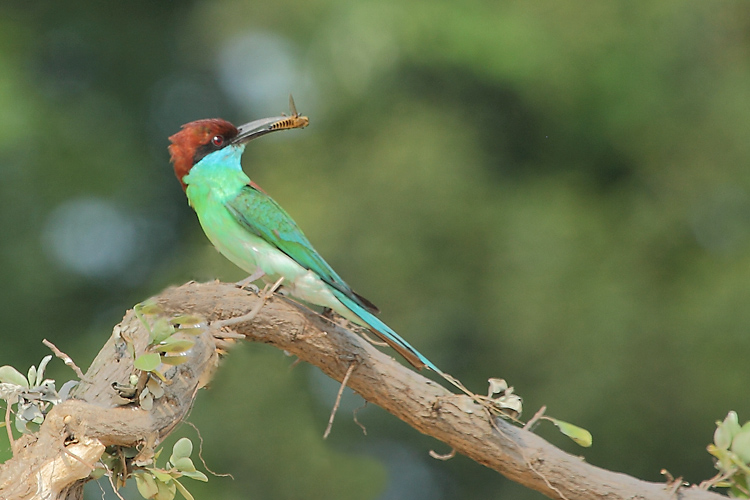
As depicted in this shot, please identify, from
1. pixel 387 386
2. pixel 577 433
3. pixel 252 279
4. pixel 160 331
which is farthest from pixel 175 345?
pixel 577 433

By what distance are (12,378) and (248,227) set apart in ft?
3.50

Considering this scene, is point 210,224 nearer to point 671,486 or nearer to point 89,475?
point 89,475

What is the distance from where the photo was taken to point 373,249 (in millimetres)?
5062

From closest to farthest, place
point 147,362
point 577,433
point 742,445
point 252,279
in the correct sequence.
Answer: point 147,362, point 742,445, point 577,433, point 252,279

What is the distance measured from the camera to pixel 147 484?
6.53ft

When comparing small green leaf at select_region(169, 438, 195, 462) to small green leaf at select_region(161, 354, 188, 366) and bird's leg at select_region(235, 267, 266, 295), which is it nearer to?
small green leaf at select_region(161, 354, 188, 366)

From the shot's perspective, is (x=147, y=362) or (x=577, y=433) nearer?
(x=147, y=362)

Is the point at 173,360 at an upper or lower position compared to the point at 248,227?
lower

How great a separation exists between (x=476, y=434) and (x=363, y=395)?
0.97 feet

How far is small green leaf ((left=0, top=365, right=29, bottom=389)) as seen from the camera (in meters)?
1.91

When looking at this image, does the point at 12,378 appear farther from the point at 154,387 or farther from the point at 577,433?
the point at 577,433

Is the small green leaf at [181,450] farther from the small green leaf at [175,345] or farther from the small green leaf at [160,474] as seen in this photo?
the small green leaf at [175,345]

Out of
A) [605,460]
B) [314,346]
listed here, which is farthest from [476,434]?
[605,460]

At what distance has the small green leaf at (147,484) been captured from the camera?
6.50 ft
